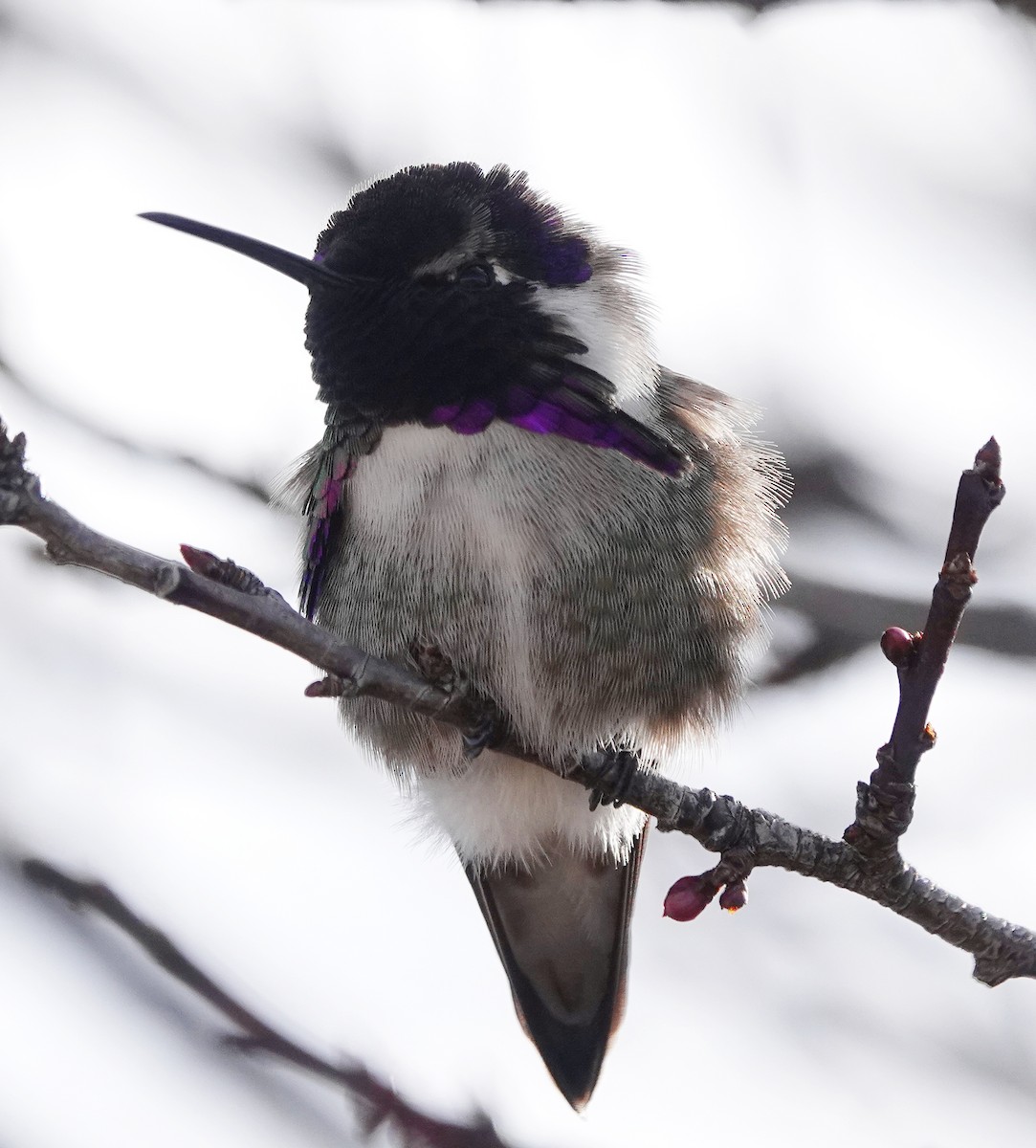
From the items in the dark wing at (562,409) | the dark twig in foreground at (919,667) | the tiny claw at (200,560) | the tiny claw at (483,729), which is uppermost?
the dark wing at (562,409)

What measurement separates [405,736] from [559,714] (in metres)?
0.52

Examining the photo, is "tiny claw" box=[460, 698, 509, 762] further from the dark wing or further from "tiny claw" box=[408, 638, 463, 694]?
the dark wing

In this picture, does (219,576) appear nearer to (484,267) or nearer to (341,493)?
(341,493)

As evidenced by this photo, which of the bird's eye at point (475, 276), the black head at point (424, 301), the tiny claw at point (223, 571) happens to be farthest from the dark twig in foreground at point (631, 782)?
the bird's eye at point (475, 276)

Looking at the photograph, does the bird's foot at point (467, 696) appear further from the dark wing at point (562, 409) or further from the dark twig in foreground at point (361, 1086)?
the dark twig in foreground at point (361, 1086)

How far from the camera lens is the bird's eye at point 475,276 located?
3.38m

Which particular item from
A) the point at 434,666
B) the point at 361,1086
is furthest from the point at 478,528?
the point at 361,1086

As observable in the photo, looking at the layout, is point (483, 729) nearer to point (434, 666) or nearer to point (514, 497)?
point (434, 666)

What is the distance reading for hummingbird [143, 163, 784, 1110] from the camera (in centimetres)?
305

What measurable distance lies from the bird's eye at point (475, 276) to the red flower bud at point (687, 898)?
1616mm

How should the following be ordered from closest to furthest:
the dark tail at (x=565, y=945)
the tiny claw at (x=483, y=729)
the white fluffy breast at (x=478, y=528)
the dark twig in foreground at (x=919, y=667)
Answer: the dark twig in foreground at (x=919, y=667), the tiny claw at (x=483, y=729), the white fluffy breast at (x=478, y=528), the dark tail at (x=565, y=945)

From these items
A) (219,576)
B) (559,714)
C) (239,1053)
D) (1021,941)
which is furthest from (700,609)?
(239,1053)

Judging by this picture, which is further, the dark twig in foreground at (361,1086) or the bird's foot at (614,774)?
the dark twig in foreground at (361,1086)

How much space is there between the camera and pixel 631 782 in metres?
3.03
